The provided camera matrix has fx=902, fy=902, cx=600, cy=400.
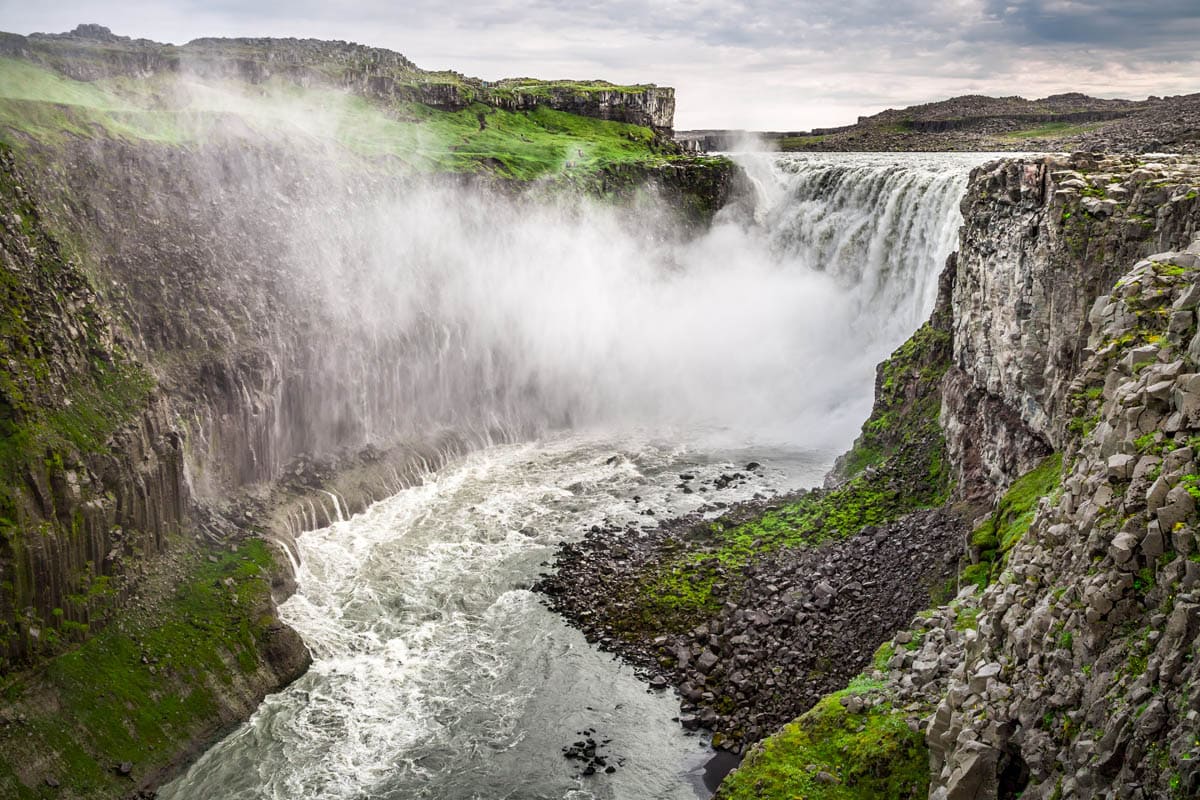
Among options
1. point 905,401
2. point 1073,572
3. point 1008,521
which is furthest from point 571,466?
point 1073,572

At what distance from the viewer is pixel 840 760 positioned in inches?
720

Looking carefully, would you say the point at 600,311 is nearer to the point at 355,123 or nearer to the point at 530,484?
the point at 530,484

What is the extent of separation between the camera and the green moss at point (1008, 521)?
20.8 metres

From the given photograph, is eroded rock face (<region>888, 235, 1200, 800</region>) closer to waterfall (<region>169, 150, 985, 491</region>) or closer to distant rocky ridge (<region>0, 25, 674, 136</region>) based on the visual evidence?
waterfall (<region>169, 150, 985, 491</region>)

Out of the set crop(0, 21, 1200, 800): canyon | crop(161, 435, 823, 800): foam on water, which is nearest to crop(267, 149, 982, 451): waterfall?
crop(0, 21, 1200, 800): canyon

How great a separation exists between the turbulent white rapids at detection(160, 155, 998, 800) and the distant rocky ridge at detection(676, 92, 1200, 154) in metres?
25.4

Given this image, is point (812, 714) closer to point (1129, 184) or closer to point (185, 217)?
point (1129, 184)

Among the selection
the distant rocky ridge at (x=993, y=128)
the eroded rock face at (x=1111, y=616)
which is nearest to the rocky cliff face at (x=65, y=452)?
the eroded rock face at (x=1111, y=616)

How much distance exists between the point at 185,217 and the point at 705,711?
3169 centimetres

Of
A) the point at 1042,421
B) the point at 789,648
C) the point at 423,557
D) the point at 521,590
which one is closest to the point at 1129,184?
the point at 1042,421

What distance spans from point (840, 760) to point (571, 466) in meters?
31.8

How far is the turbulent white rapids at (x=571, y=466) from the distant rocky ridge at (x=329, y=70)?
20045 millimetres

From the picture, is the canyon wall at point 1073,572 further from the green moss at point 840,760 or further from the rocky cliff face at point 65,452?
the rocky cliff face at point 65,452

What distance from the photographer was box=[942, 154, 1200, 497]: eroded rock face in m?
23.2
